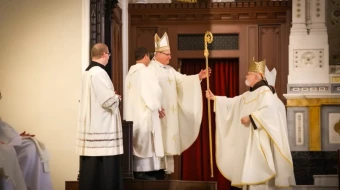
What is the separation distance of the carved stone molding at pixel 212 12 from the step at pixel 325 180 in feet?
7.74

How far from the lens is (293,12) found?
9.80 m

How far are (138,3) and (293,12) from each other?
2296mm

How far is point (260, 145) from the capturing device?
8.36 meters

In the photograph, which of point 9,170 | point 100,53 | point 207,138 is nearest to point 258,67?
point 207,138

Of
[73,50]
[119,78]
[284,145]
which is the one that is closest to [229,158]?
[284,145]

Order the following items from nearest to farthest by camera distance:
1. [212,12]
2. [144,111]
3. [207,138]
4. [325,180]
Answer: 1. [144,111]
2. [325,180]
3. [212,12]
4. [207,138]

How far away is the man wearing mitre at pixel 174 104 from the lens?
8328 millimetres

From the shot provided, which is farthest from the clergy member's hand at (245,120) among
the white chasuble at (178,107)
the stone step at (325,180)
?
the stone step at (325,180)

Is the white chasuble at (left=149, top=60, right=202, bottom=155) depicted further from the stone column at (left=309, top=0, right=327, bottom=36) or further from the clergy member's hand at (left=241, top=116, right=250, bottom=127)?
the stone column at (left=309, top=0, right=327, bottom=36)

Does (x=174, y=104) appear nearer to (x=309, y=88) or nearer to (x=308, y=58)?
(x=309, y=88)

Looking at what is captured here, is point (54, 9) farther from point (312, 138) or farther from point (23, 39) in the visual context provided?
point (312, 138)

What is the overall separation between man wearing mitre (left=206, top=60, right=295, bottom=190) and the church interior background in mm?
1028

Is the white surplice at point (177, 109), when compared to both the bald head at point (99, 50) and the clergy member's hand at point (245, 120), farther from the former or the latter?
the bald head at point (99, 50)

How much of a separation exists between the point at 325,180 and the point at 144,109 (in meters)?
3.02
